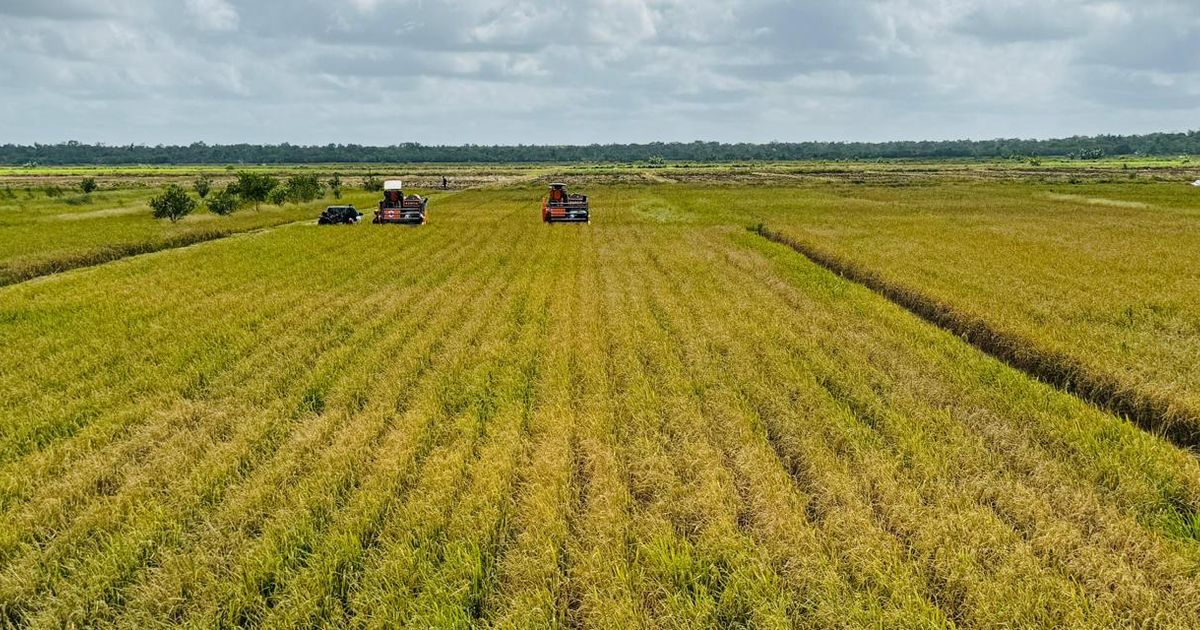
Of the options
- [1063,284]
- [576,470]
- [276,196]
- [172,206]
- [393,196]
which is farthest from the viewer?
[276,196]

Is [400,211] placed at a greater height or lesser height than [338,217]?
greater

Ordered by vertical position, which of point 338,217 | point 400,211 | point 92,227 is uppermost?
point 400,211

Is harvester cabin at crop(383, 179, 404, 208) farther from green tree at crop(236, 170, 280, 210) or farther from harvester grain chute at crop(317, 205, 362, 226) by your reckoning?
green tree at crop(236, 170, 280, 210)

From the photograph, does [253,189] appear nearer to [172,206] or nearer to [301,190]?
[301,190]

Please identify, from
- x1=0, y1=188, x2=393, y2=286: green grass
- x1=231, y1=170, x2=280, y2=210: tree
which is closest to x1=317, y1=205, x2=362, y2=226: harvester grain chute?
x1=0, y1=188, x2=393, y2=286: green grass

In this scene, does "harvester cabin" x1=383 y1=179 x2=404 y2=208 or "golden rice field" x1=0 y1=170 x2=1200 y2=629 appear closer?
"golden rice field" x1=0 y1=170 x2=1200 y2=629

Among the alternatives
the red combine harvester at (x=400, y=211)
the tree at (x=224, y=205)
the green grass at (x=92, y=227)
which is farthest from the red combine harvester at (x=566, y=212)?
the tree at (x=224, y=205)

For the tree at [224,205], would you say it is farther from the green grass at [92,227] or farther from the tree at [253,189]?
the tree at [253,189]

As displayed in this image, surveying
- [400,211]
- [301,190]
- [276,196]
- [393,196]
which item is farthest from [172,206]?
[301,190]

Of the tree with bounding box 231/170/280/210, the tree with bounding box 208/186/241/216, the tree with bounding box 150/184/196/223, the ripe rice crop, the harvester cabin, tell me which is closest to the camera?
the ripe rice crop
